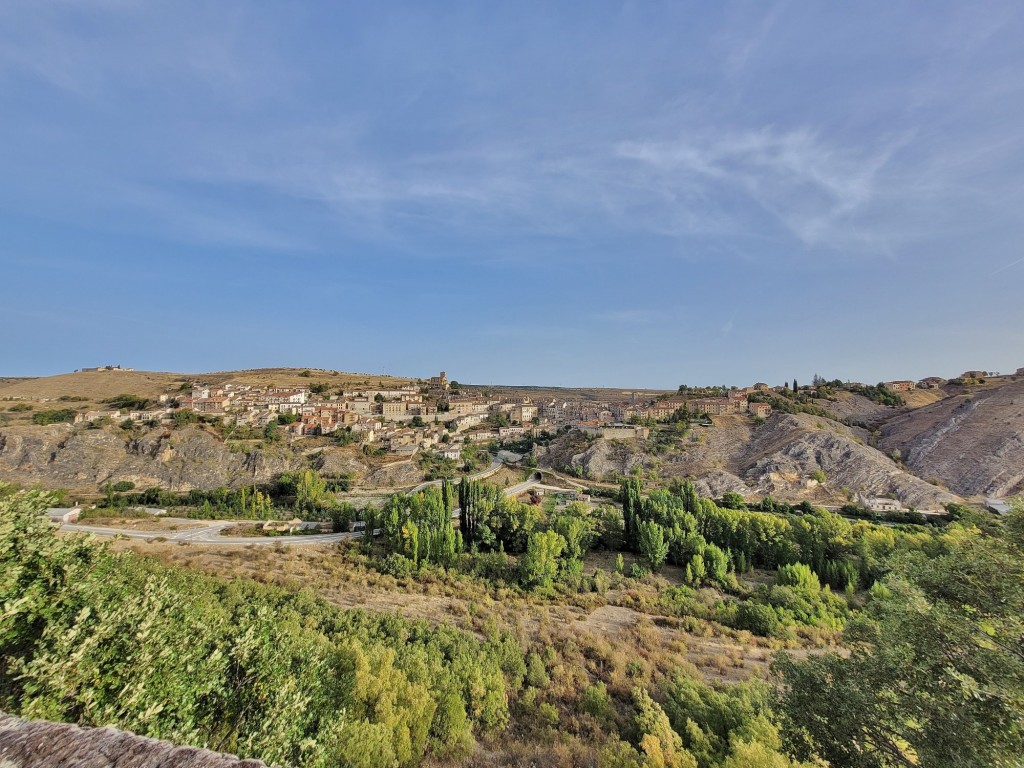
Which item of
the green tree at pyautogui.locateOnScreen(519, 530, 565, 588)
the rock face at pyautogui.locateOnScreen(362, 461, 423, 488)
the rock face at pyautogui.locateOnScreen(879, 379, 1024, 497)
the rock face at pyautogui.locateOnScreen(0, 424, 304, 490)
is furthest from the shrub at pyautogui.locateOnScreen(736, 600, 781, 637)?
the rock face at pyautogui.locateOnScreen(0, 424, 304, 490)

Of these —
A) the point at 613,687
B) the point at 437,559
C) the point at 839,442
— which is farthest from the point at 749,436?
the point at 613,687

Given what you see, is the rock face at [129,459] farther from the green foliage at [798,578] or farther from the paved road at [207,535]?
the green foliage at [798,578]

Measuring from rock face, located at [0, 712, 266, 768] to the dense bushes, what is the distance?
126 inches

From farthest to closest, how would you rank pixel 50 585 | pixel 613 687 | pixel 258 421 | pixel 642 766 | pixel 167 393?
pixel 167 393 < pixel 258 421 < pixel 613 687 < pixel 642 766 < pixel 50 585

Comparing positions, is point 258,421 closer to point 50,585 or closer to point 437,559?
point 437,559

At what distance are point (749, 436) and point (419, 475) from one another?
47.4 metres

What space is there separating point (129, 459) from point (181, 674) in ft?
192

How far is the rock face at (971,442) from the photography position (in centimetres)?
4344

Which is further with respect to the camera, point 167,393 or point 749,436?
point 167,393

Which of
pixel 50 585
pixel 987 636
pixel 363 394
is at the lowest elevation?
pixel 987 636

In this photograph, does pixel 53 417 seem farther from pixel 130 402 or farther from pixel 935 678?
pixel 935 678

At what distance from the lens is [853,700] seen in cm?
755

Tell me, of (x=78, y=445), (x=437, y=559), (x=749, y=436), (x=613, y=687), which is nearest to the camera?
(x=613, y=687)

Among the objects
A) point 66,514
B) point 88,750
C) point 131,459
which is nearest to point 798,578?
point 88,750
